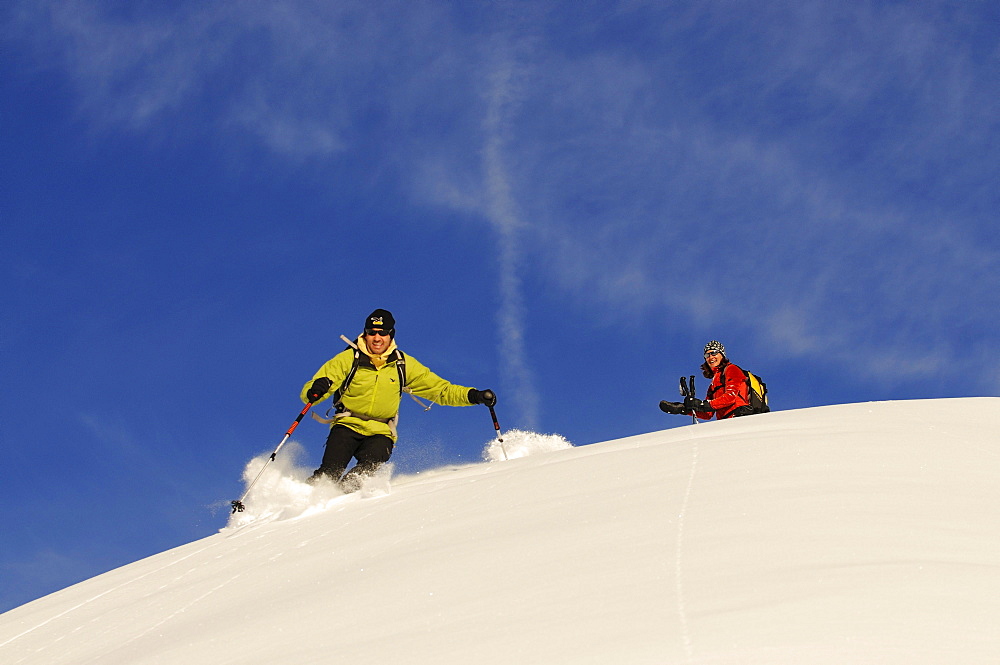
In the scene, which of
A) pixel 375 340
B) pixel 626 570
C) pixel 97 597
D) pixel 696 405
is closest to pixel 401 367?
pixel 375 340

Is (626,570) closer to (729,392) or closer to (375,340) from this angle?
(375,340)

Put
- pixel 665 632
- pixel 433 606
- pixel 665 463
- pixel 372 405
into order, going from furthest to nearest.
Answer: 1. pixel 372 405
2. pixel 665 463
3. pixel 433 606
4. pixel 665 632

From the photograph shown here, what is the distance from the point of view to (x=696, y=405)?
9.85 metres

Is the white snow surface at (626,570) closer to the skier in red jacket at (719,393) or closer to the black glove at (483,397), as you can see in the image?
the black glove at (483,397)

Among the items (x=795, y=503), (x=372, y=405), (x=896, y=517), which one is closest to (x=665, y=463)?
(x=795, y=503)

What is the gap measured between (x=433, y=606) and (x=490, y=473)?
3.03 metres

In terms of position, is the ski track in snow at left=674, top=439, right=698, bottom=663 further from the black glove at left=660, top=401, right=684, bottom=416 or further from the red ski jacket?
the black glove at left=660, top=401, right=684, bottom=416

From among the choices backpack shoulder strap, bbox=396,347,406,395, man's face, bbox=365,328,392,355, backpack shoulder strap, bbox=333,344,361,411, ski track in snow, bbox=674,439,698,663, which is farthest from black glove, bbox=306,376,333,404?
ski track in snow, bbox=674,439,698,663

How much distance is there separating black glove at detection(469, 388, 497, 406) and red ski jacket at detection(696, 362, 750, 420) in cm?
307

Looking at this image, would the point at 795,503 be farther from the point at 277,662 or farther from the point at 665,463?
the point at 277,662

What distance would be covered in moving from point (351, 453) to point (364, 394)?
55 cm

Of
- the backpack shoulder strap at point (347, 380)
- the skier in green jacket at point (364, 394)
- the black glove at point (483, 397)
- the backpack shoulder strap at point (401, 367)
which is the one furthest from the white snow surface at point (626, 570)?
the black glove at point (483, 397)

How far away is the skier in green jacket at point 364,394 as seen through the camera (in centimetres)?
725

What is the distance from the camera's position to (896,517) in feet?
10.7
